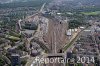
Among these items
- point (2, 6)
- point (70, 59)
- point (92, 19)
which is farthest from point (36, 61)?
point (2, 6)

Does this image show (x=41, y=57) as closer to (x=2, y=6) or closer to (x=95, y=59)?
(x=95, y=59)

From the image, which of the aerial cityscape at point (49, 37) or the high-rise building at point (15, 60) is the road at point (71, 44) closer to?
the aerial cityscape at point (49, 37)

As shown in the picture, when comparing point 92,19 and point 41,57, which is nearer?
point 41,57

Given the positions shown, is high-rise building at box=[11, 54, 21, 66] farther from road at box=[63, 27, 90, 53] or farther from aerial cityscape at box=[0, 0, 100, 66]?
road at box=[63, 27, 90, 53]

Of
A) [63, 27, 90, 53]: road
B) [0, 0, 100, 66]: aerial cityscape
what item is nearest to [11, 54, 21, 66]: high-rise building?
[0, 0, 100, 66]: aerial cityscape

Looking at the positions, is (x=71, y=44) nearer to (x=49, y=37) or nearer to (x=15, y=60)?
(x=49, y=37)

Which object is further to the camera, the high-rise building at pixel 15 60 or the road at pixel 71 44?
the road at pixel 71 44

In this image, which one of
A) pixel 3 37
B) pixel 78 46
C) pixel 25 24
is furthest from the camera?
pixel 25 24

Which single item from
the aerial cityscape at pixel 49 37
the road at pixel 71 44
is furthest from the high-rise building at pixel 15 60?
the road at pixel 71 44
